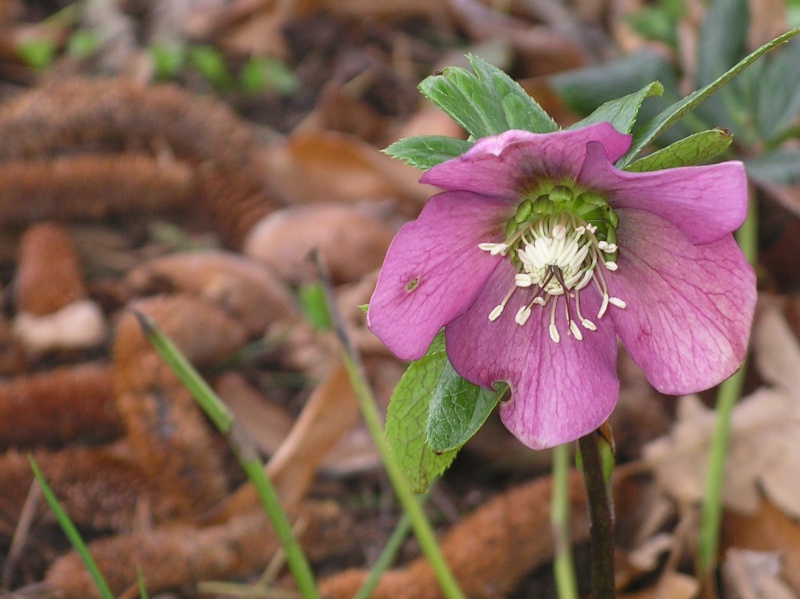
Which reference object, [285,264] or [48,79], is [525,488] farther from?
[48,79]

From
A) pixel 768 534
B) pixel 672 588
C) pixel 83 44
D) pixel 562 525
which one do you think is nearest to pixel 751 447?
pixel 768 534

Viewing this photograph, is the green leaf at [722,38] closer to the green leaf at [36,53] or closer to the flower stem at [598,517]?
the flower stem at [598,517]

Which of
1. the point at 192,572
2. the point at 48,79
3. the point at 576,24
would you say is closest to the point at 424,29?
the point at 576,24

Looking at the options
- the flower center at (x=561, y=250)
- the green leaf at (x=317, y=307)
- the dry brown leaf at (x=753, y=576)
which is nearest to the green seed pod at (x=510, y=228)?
the flower center at (x=561, y=250)

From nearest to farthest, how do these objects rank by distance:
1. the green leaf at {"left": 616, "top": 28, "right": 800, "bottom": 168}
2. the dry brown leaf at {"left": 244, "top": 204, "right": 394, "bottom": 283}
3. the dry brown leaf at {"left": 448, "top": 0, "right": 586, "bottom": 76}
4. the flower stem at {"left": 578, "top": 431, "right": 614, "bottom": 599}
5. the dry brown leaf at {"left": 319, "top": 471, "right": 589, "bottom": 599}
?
1. the green leaf at {"left": 616, "top": 28, "right": 800, "bottom": 168}
2. the flower stem at {"left": 578, "top": 431, "right": 614, "bottom": 599}
3. the dry brown leaf at {"left": 319, "top": 471, "right": 589, "bottom": 599}
4. the dry brown leaf at {"left": 244, "top": 204, "right": 394, "bottom": 283}
5. the dry brown leaf at {"left": 448, "top": 0, "right": 586, "bottom": 76}

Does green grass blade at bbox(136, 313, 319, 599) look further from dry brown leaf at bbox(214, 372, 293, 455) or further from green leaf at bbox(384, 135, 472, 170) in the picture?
dry brown leaf at bbox(214, 372, 293, 455)

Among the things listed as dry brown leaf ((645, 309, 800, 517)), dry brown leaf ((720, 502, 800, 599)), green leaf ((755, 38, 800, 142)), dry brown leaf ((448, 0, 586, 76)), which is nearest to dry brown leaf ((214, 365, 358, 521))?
dry brown leaf ((645, 309, 800, 517))
